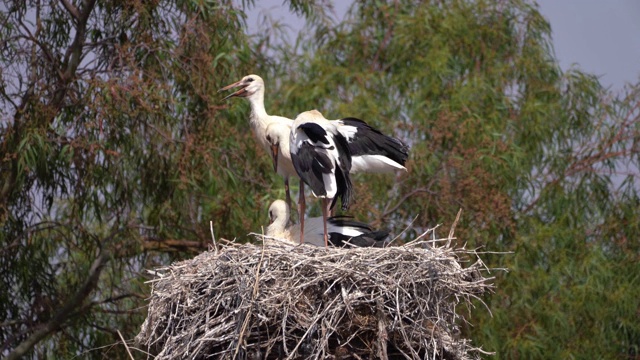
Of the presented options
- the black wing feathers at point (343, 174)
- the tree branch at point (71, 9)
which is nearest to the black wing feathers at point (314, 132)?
the black wing feathers at point (343, 174)

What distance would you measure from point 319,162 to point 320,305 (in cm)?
125

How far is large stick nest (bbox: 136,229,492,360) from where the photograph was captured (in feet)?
19.8

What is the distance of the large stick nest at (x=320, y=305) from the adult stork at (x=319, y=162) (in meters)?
0.86

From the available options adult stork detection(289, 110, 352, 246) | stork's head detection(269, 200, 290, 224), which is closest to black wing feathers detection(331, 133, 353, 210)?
adult stork detection(289, 110, 352, 246)

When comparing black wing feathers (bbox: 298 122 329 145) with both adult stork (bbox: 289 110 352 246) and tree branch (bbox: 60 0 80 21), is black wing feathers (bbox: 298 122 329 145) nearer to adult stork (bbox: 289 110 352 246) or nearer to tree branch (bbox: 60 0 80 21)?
adult stork (bbox: 289 110 352 246)

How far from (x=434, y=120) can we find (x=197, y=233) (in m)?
2.78

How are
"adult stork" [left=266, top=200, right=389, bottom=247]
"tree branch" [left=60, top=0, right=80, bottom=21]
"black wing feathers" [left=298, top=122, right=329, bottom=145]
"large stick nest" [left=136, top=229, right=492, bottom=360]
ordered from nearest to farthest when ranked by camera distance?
"large stick nest" [left=136, top=229, right=492, bottom=360] < "black wing feathers" [left=298, top=122, right=329, bottom=145] < "adult stork" [left=266, top=200, right=389, bottom=247] < "tree branch" [left=60, top=0, right=80, bottom=21]

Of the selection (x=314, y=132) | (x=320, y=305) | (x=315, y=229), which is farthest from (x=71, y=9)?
(x=320, y=305)

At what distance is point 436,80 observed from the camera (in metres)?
12.9

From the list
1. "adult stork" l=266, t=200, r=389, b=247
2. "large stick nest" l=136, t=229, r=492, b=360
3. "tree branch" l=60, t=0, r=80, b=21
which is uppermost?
"tree branch" l=60, t=0, r=80, b=21

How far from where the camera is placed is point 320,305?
20.0 feet

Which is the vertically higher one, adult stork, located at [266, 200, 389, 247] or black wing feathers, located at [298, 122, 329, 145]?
black wing feathers, located at [298, 122, 329, 145]

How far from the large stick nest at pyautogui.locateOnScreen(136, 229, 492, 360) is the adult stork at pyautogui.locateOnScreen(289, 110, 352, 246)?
2.83 ft

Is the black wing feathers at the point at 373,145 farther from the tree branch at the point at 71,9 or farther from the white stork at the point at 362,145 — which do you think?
the tree branch at the point at 71,9
